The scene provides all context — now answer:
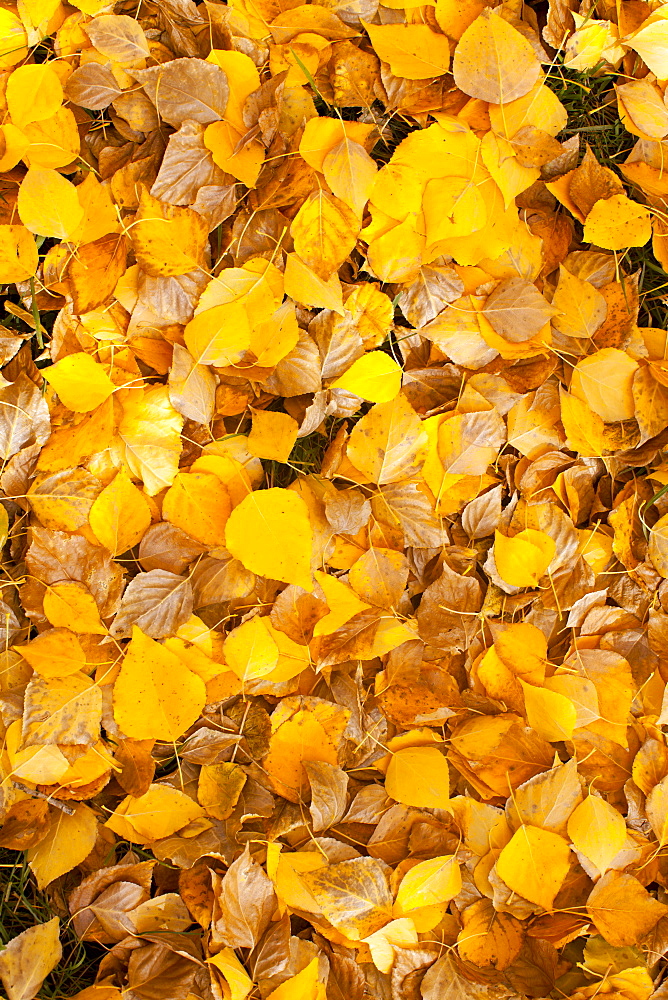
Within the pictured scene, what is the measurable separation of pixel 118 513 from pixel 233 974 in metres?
0.39

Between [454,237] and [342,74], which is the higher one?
[342,74]

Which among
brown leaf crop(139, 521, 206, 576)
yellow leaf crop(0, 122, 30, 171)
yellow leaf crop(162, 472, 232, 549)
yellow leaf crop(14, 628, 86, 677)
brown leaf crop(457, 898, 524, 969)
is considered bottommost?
brown leaf crop(457, 898, 524, 969)

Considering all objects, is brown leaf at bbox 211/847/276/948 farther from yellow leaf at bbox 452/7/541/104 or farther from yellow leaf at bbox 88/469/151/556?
yellow leaf at bbox 452/7/541/104

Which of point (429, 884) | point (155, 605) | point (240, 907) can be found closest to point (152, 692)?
point (155, 605)

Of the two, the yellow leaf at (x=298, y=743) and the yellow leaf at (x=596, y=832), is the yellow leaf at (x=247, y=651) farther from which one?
the yellow leaf at (x=596, y=832)

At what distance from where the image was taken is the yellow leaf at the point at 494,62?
1.97 feet

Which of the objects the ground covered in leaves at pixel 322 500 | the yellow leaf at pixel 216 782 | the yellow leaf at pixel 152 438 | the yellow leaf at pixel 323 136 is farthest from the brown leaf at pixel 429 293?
the yellow leaf at pixel 216 782

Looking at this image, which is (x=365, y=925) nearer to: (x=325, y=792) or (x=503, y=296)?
(x=325, y=792)

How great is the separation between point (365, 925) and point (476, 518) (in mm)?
368

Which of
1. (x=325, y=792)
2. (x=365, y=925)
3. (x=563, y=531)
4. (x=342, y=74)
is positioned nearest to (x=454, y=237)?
(x=342, y=74)

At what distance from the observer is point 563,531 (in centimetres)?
66

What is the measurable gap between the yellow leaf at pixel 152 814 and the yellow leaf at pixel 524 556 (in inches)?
13.8

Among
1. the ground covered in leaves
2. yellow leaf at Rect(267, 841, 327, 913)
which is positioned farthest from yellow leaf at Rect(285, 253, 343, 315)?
yellow leaf at Rect(267, 841, 327, 913)

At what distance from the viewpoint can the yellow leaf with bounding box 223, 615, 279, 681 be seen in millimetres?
617
